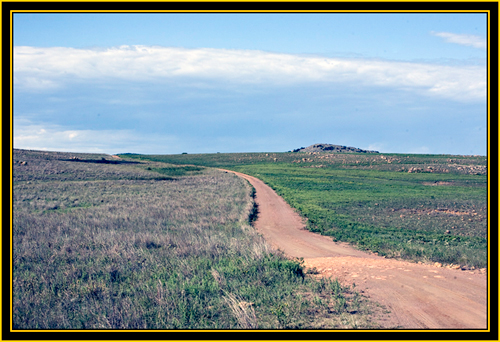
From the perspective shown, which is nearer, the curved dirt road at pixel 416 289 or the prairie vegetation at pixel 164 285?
the curved dirt road at pixel 416 289

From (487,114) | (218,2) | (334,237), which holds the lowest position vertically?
(334,237)

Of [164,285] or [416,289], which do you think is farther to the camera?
[164,285]

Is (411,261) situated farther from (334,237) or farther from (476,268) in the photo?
(334,237)

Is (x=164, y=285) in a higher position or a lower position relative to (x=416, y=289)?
lower

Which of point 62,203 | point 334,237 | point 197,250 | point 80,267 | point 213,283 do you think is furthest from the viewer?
point 62,203

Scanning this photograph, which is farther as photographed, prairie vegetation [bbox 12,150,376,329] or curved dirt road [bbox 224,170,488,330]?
prairie vegetation [bbox 12,150,376,329]

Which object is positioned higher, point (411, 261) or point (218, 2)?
point (218, 2)

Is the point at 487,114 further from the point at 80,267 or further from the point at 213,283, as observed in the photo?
the point at 80,267

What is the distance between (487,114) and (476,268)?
7.14 metres

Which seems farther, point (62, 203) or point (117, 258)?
point (62, 203)

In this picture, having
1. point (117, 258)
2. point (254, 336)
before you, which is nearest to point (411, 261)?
point (254, 336)

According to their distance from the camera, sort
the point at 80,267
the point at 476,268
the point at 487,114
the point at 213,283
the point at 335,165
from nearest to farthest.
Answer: the point at 487,114, the point at 213,283, the point at 80,267, the point at 476,268, the point at 335,165

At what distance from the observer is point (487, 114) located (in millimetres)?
6102

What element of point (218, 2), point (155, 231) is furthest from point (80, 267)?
point (218, 2)
